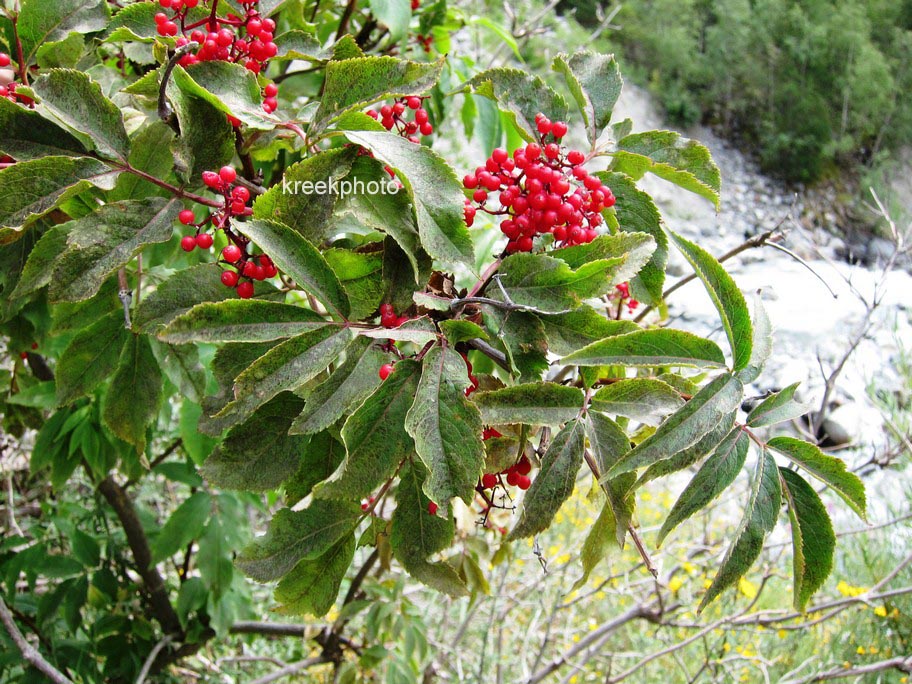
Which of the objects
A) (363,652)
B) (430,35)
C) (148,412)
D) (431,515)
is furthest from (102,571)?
(430,35)

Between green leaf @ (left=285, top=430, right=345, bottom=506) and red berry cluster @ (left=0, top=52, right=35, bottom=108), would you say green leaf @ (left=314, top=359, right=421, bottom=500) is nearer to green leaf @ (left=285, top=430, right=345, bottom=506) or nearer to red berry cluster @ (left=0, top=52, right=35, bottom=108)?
green leaf @ (left=285, top=430, right=345, bottom=506)

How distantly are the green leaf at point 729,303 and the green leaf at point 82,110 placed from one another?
37cm

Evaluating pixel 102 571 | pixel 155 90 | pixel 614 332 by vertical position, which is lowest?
pixel 102 571

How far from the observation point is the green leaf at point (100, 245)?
1.40 ft

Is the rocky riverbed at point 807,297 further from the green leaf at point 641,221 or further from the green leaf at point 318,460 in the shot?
the green leaf at point 318,460

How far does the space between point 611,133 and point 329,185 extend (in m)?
0.27

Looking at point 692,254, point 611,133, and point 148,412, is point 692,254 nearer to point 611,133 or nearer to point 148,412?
point 611,133

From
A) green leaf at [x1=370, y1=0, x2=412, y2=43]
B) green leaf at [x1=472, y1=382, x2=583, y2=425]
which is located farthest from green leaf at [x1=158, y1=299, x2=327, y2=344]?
green leaf at [x1=370, y1=0, x2=412, y2=43]

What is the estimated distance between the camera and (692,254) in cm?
40

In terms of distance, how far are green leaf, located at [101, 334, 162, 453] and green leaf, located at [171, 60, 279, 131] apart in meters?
0.28

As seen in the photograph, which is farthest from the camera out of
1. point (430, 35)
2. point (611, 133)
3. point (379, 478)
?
point (430, 35)

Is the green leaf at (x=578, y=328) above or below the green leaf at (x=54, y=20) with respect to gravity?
below

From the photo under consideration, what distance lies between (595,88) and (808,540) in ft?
1.22

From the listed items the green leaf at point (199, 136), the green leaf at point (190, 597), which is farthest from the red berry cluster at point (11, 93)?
the green leaf at point (190, 597)
